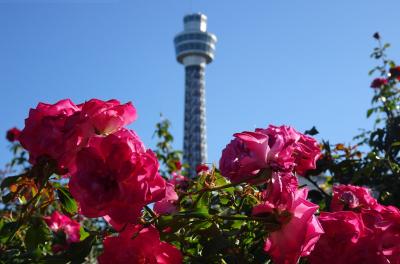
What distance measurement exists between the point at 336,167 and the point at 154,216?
146 cm

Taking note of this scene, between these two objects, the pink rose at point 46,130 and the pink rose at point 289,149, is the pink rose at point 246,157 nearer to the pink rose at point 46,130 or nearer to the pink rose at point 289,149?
the pink rose at point 289,149

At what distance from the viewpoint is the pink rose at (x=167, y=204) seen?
2.94 feet

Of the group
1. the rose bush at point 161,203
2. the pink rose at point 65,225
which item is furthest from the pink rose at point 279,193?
the pink rose at point 65,225

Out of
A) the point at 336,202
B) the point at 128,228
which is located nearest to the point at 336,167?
the point at 336,202

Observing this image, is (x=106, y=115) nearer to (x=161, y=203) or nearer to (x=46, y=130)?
(x=46, y=130)

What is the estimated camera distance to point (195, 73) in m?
44.4

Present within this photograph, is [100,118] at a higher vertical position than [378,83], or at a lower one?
lower

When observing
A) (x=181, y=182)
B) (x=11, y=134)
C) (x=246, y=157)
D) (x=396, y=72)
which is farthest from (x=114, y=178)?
(x=11, y=134)

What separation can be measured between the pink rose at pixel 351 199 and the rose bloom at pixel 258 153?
0.64ft

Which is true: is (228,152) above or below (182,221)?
above

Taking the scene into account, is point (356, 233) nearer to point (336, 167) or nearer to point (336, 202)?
point (336, 202)

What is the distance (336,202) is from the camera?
1018 millimetres

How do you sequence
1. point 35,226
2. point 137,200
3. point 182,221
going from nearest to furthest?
1. point 137,200
2. point 182,221
3. point 35,226

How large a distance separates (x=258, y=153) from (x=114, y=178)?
231 mm
